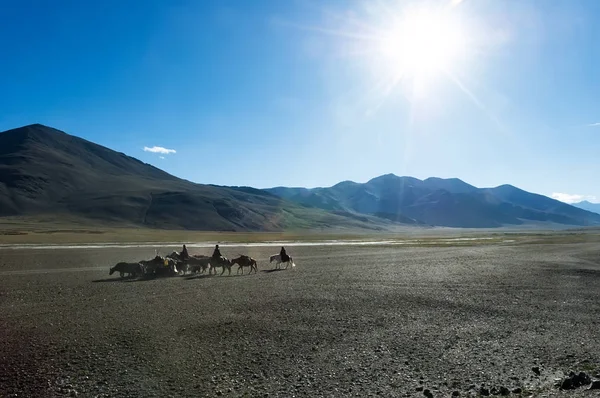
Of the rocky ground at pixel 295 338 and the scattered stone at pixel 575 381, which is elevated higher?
the scattered stone at pixel 575 381

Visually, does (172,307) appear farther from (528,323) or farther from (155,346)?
(528,323)

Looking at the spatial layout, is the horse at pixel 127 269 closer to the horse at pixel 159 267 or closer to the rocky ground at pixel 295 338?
the horse at pixel 159 267

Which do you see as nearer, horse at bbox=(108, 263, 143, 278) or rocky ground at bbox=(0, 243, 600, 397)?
rocky ground at bbox=(0, 243, 600, 397)

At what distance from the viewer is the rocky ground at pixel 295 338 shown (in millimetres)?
9734

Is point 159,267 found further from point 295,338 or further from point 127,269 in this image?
point 295,338

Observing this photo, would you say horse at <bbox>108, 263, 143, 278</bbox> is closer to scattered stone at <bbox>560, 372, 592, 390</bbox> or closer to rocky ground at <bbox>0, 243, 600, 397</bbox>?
rocky ground at <bbox>0, 243, 600, 397</bbox>

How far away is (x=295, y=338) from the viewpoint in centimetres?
1342

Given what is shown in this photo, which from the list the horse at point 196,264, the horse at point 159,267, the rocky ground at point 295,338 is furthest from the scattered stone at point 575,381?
the horse at point 196,264

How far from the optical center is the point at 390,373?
10422mm

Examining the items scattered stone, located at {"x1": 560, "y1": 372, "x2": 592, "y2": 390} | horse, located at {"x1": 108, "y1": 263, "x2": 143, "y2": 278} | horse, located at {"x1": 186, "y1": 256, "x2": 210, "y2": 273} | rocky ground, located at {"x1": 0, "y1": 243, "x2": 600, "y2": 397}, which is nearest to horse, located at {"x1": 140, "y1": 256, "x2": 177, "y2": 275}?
horse, located at {"x1": 108, "y1": 263, "x2": 143, "y2": 278}

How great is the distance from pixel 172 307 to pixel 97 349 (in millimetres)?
5769

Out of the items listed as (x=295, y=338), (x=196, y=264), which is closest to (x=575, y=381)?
(x=295, y=338)

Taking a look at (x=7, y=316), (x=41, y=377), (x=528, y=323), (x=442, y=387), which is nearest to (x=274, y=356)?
(x=442, y=387)

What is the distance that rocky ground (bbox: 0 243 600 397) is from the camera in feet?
31.9
